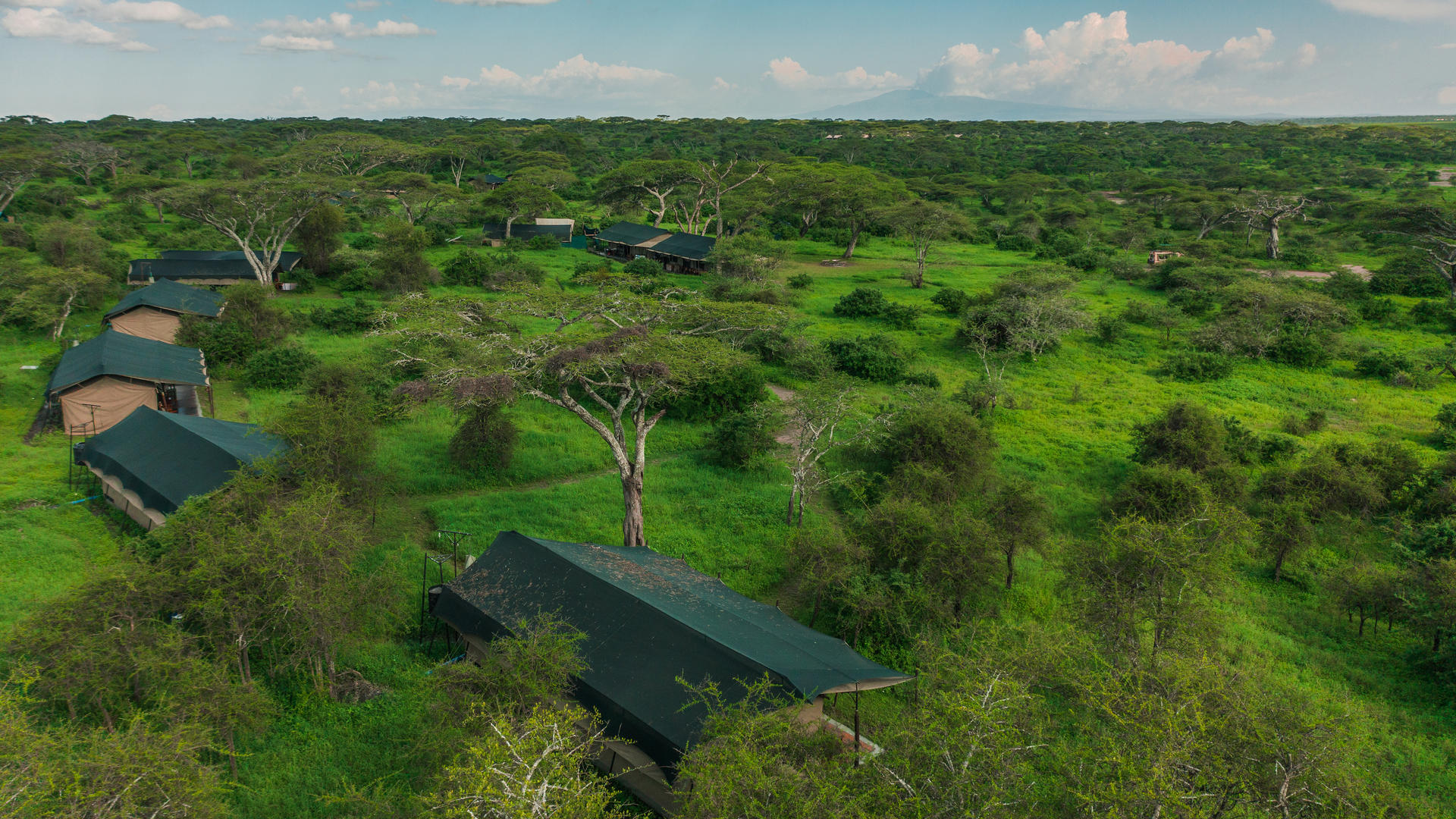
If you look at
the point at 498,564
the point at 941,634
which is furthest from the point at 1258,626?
the point at 498,564

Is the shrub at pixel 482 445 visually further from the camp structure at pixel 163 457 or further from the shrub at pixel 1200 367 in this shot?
the shrub at pixel 1200 367

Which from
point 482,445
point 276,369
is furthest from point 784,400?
point 276,369

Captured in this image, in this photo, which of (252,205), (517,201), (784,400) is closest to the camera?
(784,400)

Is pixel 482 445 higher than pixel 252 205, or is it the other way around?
pixel 252 205

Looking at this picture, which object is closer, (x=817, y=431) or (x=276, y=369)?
(x=817, y=431)

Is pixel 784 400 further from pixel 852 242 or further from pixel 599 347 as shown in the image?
pixel 852 242

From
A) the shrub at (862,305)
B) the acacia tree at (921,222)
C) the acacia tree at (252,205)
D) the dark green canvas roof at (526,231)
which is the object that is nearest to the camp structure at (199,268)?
the acacia tree at (252,205)
